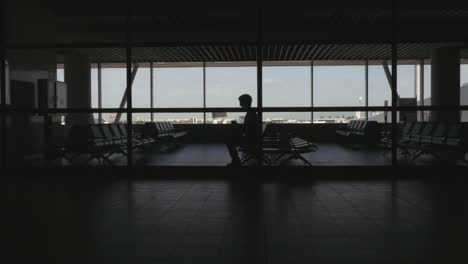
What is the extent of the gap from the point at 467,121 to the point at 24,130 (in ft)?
22.6

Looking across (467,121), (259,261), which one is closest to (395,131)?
(467,121)

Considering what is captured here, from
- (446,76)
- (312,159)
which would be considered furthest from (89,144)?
(446,76)

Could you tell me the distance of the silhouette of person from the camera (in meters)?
5.37

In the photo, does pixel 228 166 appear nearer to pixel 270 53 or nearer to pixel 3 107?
pixel 3 107

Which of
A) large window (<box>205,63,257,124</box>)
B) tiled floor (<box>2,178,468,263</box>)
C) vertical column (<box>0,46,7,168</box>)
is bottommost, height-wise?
tiled floor (<box>2,178,468,263</box>)

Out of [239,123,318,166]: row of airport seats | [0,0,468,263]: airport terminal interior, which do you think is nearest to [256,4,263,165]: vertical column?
[0,0,468,263]: airport terminal interior

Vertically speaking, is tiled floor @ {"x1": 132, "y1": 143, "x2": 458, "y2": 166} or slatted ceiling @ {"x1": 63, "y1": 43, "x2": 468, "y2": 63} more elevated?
slatted ceiling @ {"x1": 63, "y1": 43, "x2": 468, "y2": 63}

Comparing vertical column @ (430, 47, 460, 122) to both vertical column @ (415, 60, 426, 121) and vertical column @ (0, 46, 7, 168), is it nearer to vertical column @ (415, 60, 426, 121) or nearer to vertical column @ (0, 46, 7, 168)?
vertical column @ (415, 60, 426, 121)

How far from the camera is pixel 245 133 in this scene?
5.60 m

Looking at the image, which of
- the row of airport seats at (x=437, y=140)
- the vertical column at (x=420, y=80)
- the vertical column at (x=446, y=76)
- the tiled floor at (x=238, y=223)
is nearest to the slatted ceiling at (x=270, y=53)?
the vertical column at (x=446, y=76)

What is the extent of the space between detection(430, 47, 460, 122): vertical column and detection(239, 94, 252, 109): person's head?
9.71m

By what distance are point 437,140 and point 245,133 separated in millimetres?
3460

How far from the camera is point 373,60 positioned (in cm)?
1518

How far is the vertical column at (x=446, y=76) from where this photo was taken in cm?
1277
